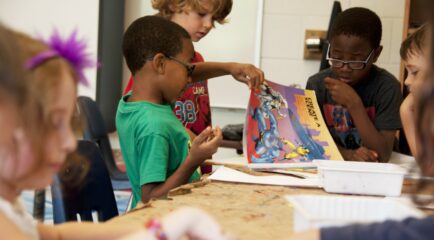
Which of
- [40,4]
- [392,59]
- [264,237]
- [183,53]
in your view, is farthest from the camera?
[40,4]

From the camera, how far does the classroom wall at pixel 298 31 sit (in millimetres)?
3107

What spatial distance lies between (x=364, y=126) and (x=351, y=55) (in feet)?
0.84

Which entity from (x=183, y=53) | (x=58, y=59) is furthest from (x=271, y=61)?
(x=58, y=59)

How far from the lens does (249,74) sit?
1618mm

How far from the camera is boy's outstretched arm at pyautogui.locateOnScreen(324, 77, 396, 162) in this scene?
1.66 metres

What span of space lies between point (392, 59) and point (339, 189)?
2096 millimetres

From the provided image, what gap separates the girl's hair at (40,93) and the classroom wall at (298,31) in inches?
105

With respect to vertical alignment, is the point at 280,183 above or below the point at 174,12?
below

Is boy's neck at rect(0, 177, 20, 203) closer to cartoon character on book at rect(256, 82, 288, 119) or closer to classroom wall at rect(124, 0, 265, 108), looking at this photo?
cartoon character on book at rect(256, 82, 288, 119)

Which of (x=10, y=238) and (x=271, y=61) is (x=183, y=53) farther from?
(x=271, y=61)

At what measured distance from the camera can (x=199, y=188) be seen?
3.76 feet

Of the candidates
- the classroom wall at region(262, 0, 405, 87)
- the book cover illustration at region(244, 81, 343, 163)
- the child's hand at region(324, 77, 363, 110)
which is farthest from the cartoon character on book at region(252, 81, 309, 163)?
the classroom wall at region(262, 0, 405, 87)

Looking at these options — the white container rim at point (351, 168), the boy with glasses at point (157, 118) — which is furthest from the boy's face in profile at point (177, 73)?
the white container rim at point (351, 168)

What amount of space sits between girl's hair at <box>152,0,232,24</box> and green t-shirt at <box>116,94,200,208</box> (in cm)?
54
